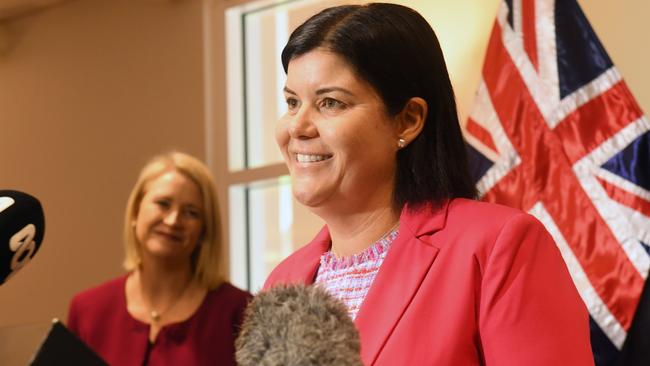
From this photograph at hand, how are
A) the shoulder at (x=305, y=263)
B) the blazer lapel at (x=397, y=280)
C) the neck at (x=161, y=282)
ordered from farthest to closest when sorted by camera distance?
the neck at (x=161, y=282)
the shoulder at (x=305, y=263)
the blazer lapel at (x=397, y=280)

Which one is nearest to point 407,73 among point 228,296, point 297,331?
point 297,331

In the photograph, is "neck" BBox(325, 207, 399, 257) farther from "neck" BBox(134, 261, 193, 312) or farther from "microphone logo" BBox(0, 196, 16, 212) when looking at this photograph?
"neck" BBox(134, 261, 193, 312)

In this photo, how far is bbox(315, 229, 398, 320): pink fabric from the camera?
6.47ft

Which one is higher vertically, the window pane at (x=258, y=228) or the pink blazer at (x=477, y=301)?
the pink blazer at (x=477, y=301)

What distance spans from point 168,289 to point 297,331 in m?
2.99

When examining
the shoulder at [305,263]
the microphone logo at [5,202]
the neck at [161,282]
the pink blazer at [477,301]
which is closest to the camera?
the microphone logo at [5,202]

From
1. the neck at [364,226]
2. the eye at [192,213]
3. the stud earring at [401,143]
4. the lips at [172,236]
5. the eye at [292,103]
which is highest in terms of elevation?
the eye at [292,103]

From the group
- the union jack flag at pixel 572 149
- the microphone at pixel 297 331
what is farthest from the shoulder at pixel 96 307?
the microphone at pixel 297 331

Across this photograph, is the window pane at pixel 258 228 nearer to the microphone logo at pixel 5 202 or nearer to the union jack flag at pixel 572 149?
the union jack flag at pixel 572 149

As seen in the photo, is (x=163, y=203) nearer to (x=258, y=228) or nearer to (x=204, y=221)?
(x=204, y=221)

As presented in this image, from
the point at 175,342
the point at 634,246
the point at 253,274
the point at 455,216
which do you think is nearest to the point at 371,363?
the point at 455,216

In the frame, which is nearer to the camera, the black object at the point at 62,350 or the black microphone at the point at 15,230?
the black object at the point at 62,350

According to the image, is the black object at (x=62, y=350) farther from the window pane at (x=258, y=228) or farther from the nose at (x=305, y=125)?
the window pane at (x=258, y=228)

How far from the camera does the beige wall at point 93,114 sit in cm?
543
